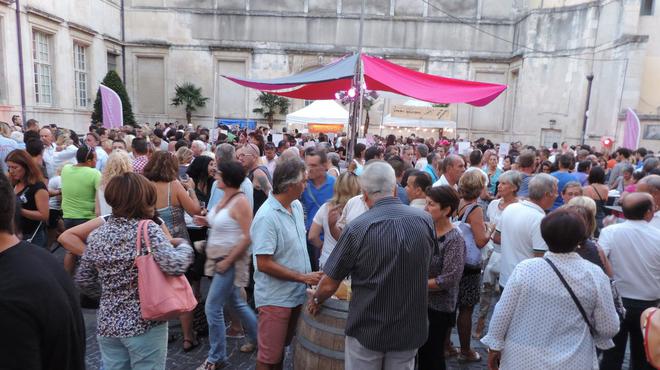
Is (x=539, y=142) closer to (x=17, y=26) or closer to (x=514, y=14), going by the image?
(x=514, y=14)

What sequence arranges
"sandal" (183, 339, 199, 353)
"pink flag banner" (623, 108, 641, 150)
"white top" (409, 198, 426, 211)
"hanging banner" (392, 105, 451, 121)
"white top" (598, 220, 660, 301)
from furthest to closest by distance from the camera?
"hanging banner" (392, 105, 451, 121)
"pink flag banner" (623, 108, 641, 150)
"sandal" (183, 339, 199, 353)
"white top" (409, 198, 426, 211)
"white top" (598, 220, 660, 301)

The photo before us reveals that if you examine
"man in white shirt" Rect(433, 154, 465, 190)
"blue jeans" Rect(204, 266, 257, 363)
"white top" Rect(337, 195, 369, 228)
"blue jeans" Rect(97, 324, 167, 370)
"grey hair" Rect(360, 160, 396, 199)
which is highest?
"grey hair" Rect(360, 160, 396, 199)

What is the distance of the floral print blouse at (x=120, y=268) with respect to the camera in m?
2.34

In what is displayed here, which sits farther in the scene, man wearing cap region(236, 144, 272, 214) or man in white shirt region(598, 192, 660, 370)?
man wearing cap region(236, 144, 272, 214)

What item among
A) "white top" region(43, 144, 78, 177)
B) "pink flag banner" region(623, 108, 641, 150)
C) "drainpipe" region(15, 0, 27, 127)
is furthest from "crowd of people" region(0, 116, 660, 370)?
"drainpipe" region(15, 0, 27, 127)

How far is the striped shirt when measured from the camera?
2326mm

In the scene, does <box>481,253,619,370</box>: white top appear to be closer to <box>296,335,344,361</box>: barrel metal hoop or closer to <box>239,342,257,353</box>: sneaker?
<box>296,335,344,361</box>: barrel metal hoop

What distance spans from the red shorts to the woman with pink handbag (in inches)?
26.5

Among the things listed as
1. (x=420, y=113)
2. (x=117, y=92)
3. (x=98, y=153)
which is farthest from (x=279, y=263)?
(x=117, y=92)

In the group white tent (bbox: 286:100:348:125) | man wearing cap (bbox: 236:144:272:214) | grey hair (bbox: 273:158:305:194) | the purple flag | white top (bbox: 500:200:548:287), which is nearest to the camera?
grey hair (bbox: 273:158:305:194)

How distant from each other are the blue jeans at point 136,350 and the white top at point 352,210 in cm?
173

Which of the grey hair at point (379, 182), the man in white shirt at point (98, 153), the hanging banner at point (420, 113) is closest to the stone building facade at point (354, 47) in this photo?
the hanging banner at point (420, 113)

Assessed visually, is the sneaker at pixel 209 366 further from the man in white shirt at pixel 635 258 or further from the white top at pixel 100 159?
the white top at pixel 100 159

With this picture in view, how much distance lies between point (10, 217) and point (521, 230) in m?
3.43
